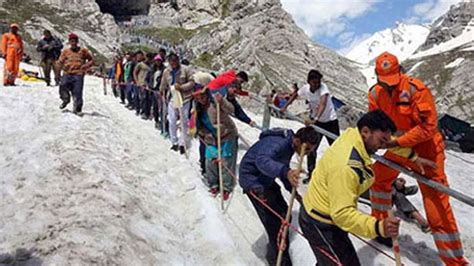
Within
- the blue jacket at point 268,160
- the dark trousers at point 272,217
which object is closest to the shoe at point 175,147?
the blue jacket at point 268,160

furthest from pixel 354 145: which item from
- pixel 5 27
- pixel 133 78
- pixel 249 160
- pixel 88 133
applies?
pixel 5 27

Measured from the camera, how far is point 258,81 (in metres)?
67.5

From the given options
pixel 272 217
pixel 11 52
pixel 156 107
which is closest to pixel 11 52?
pixel 11 52

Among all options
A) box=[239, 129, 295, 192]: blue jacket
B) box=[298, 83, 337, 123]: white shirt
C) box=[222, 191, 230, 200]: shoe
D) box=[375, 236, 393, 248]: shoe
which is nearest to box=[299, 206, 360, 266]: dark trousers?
box=[239, 129, 295, 192]: blue jacket

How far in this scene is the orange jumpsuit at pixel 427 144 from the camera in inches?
214

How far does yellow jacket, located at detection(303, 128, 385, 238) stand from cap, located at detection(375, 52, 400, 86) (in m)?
1.38

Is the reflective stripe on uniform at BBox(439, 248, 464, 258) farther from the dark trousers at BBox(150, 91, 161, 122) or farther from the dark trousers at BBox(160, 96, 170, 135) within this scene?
the dark trousers at BBox(150, 91, 161, 122)

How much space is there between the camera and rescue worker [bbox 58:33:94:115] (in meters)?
12.6

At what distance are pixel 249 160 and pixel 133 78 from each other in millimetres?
10974

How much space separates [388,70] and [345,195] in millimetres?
2115

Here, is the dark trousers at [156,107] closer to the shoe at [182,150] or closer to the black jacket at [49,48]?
the shoe at [182,150]

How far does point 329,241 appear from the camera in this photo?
4656 millimetres

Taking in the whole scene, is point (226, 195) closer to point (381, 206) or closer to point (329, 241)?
point (381, 206)

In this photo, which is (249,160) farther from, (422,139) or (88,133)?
(88,133)
